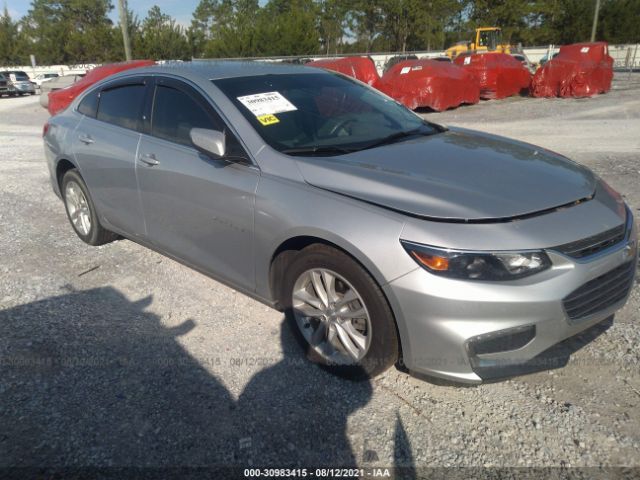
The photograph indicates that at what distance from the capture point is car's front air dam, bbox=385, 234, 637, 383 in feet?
7.30

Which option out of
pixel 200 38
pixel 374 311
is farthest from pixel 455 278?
pixel 200 38

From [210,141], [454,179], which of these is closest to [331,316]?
[454,179]

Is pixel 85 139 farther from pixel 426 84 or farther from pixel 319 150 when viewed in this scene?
pixel 426 84

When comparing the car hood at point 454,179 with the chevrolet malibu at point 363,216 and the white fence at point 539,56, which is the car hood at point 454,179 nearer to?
the chevrolet malibu at point 363,216

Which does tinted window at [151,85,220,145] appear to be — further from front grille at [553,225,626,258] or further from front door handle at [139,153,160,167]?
front grille at [553,225,626,258]

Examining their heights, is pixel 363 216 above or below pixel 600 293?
above

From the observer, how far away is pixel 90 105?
458 cm

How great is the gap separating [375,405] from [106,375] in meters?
1.55

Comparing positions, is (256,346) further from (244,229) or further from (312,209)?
(312,209)

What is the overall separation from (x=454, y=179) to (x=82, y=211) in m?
3.68

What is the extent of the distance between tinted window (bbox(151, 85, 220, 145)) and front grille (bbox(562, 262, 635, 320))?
224 centimetres

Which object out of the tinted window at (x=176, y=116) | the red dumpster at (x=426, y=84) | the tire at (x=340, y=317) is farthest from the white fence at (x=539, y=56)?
the tire at (x=340, y=317)

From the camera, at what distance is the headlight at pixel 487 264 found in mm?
2246

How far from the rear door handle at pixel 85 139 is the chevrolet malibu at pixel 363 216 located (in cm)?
17
